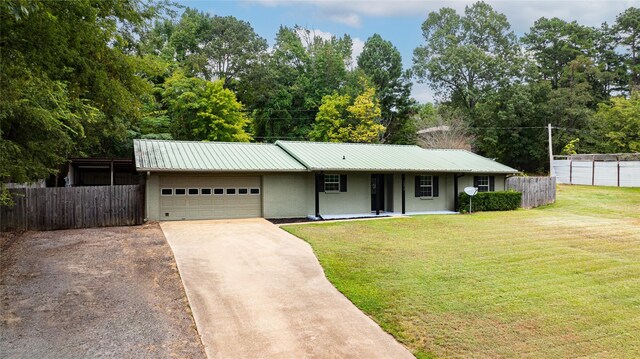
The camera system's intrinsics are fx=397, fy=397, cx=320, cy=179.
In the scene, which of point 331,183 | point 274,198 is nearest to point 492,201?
point 331,183

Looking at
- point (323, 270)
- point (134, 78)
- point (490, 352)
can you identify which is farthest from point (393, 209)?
point (490, 352)

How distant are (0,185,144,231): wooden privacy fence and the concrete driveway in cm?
458

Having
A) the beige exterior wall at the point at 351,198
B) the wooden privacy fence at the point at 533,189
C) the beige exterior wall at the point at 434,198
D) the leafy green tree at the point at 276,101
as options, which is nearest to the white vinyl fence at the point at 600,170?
the wooden privacy fence at the point at 533,189

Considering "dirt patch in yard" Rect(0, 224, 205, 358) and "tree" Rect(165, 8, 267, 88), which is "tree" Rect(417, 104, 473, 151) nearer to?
"tree" Rect(165, 8, 267, 88)

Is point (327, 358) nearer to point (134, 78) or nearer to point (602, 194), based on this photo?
point (134, 78)

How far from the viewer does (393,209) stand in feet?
61.1

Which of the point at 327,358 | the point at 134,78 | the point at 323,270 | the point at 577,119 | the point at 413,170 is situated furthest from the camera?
the point at 577,119

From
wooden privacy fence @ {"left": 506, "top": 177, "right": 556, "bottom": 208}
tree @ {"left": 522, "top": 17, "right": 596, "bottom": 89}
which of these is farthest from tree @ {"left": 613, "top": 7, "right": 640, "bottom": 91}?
wooden privacy fence @ {"left": 506, "top": 177, "right": 556, "bottom": 208}

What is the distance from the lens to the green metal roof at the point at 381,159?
17.4 metres

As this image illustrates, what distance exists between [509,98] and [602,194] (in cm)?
1810

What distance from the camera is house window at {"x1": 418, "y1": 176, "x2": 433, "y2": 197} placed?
63.5 feet

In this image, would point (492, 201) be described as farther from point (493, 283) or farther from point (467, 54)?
point (467, 54)

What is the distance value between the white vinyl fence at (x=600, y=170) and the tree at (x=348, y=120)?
15.4 m

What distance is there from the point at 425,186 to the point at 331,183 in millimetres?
4961
